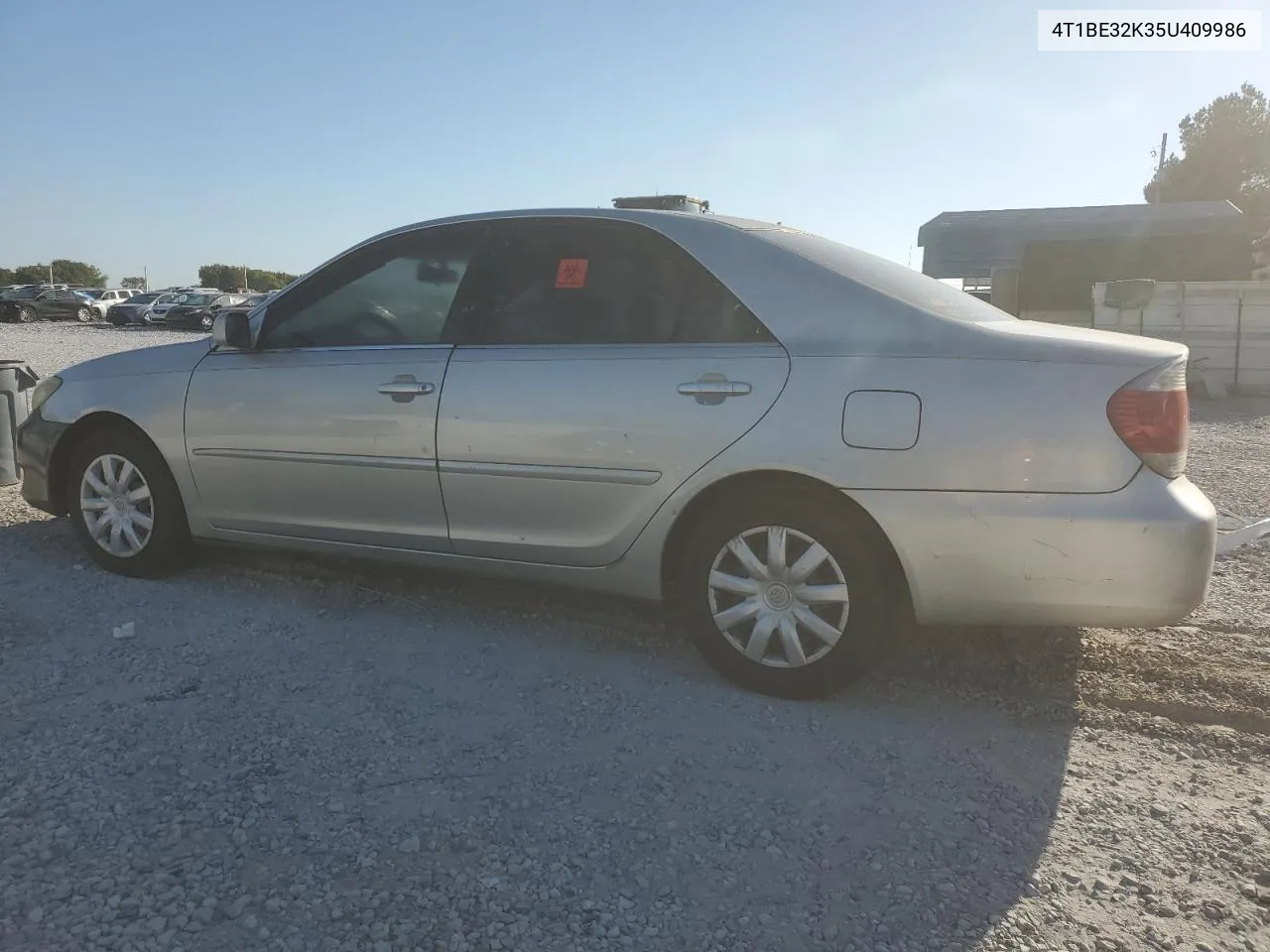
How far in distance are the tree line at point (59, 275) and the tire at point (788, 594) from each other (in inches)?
2910

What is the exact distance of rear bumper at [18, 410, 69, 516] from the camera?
4664 millimetres

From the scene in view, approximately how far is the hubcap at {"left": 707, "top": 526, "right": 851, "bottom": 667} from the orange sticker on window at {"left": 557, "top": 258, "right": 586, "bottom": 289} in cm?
117

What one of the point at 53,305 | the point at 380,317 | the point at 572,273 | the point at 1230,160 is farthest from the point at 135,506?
the point at 1230,160

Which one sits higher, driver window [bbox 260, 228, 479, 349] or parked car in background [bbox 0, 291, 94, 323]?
parked car in background [bbox 0, 291, 94, 323]

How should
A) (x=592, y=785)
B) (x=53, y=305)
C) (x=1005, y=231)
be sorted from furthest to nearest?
1. (x=53, y=305)
2. (x=1005, y=231)
3. (x=592, y=785)

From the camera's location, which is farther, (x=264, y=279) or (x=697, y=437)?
(x=264, y=279)

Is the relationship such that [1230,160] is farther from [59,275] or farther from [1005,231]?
[59,275]

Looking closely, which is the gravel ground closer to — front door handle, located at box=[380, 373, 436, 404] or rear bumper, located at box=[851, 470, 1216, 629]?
rear bumper, located at box=[851, 470, 1216, 629]

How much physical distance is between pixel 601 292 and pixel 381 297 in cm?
105

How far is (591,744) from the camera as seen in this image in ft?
9.92

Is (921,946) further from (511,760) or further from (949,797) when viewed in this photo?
(511,760)

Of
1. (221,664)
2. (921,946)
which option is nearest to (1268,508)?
(921,946)

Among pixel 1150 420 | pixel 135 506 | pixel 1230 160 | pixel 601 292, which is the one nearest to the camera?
pixel 1150 420

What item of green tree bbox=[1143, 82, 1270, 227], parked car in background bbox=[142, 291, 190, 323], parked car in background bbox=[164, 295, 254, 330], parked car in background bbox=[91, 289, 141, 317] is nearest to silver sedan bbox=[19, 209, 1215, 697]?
parked car in background bbox=[164, 295, 254, 330]
